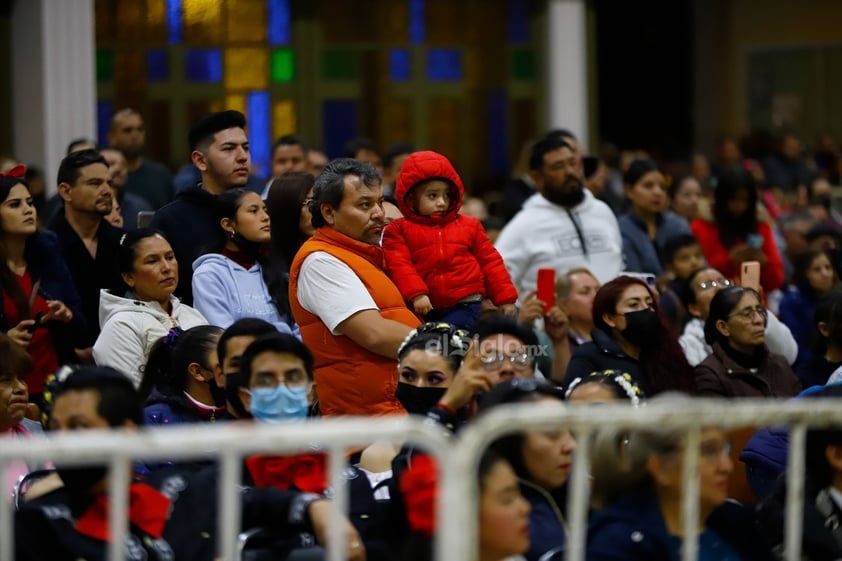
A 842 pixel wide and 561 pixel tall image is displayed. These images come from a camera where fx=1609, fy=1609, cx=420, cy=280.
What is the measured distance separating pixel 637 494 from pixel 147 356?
2729mm

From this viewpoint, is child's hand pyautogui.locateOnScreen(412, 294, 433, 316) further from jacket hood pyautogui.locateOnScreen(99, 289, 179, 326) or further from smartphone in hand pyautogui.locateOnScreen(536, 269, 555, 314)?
smartphone in hand pyautogui.locateOnScreen(536, 269, 555, 314)

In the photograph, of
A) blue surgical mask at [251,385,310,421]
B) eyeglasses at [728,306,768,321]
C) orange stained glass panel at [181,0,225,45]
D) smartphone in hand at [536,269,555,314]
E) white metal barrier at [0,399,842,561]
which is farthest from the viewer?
orange stained glass panel at [181,0,225,45]

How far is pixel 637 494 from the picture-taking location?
4398 millimetres

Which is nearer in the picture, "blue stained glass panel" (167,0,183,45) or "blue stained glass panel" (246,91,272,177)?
"blue stained glass panel" (167,0,183,45)

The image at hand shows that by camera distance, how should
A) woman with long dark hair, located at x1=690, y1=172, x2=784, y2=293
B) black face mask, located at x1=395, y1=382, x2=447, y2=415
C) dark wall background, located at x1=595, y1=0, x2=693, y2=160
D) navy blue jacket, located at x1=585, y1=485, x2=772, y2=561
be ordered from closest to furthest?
1. navy blue jacket, located at x1=585, y1=485, x2=772, y2=561
2. black face mask, located at x1=395, y1=382, x2=447, y2=415
3. woman with long dark hair, located at x1=690, y1=172, x2=784, y2=293
4. dark wall background, located at x1=595, y1=0, x2=693, y2=160

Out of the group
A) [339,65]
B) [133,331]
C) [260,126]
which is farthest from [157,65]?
[133,331]

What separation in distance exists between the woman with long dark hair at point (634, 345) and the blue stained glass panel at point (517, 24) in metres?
9.66

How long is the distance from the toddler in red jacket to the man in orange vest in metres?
0.28

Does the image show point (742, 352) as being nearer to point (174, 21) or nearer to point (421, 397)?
point (421, 397)

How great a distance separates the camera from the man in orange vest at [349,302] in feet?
19.9

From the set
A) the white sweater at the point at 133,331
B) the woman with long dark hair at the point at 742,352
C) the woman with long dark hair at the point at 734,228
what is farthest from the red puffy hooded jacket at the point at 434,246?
the woman with long dark hair at the point at 734,228

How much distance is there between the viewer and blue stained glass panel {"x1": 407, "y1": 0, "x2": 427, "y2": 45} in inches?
638

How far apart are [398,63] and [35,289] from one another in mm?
9316

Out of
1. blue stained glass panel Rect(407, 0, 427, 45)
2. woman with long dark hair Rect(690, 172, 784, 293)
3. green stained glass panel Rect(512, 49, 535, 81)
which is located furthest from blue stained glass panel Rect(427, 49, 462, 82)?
woman with long dark hair Rect(690, 172, 784, 293)
